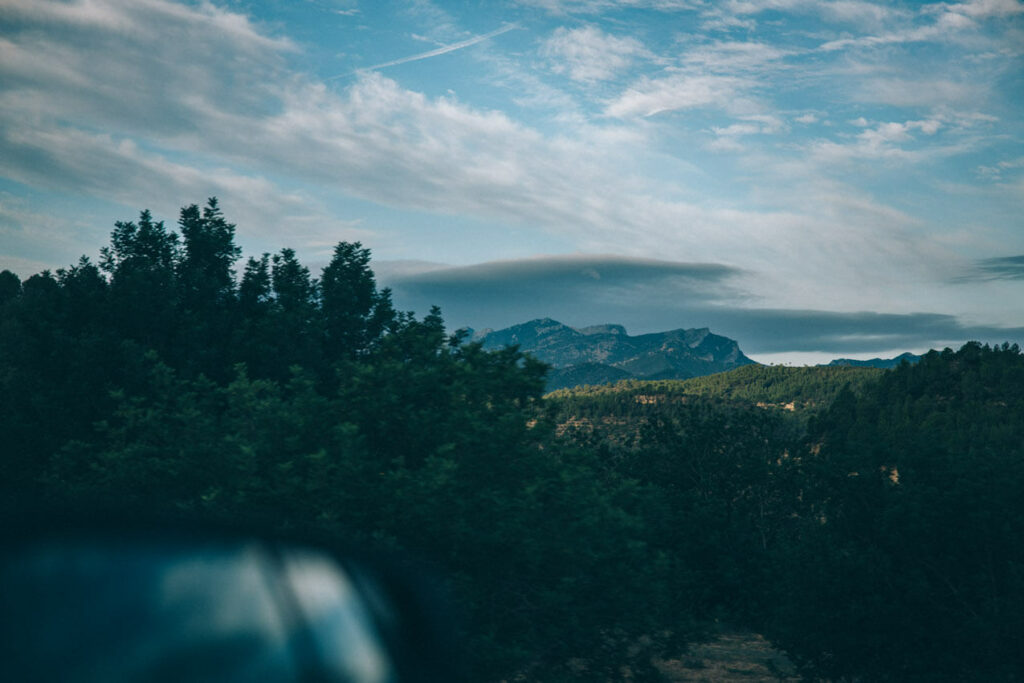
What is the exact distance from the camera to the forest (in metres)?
11.2

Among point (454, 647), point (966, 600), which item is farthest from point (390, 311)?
point (454, 647)

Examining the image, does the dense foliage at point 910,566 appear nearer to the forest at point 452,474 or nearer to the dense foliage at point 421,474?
the forest at point 452,474

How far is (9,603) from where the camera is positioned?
134 inches

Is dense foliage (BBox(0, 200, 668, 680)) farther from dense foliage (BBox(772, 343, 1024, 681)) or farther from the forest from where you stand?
dense foliage (BBox(772, 343, 1024, 681))

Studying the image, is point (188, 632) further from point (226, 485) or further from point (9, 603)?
point (226, 485)

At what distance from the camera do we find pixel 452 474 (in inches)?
444

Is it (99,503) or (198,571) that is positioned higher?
(99,503)

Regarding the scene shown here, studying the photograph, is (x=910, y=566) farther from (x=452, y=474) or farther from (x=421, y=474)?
(x=421, y=474)

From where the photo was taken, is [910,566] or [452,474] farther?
[910,566]

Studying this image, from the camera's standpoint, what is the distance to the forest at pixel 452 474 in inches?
439

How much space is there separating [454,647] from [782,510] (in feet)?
101

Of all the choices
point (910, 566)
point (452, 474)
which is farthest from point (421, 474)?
point (910, 566)

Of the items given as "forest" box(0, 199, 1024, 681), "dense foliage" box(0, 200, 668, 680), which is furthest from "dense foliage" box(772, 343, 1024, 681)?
"dense foliage" box(0, 200, 668, 680)

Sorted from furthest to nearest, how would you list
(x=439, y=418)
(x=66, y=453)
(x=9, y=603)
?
(x=66, y=453) < (x=439, y=418) < (x=9, y=603)
